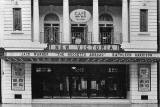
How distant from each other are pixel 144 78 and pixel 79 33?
6.42 metres

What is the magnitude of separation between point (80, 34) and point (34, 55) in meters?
4.95

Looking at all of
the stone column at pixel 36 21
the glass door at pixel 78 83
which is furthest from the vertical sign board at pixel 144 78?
the stone column at pixel 36 21

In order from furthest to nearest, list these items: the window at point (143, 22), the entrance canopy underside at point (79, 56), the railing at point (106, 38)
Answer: the railing at point (106, 38), the window at point (143, 22), the entrance canopy underside at point (79, 56)

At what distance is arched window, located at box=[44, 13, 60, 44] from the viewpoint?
2914 centimetres

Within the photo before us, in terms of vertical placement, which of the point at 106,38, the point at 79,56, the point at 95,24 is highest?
the point at 95,24

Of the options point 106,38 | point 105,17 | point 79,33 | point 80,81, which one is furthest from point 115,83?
point 105,17

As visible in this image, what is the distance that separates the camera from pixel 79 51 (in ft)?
87.4

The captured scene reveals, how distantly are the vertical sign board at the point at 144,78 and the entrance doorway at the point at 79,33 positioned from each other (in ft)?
16.7

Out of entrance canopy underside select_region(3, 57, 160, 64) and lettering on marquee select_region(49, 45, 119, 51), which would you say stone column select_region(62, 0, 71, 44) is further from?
entrance canopy underside select_region(3, 57, 160, 64)

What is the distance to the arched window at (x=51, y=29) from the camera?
29141 millimetres

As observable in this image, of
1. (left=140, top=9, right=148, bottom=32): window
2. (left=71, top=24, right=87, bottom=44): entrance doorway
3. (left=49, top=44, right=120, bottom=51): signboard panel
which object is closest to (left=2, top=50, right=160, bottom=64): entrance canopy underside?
(left=49, top=44, right=120, bottom=51): signboard panel

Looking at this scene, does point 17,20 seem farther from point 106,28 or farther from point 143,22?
point 143,22

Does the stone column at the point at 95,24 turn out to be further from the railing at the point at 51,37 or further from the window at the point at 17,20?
the window at the point at 17,20

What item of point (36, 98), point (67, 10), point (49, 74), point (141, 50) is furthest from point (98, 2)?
point (36, 98)
